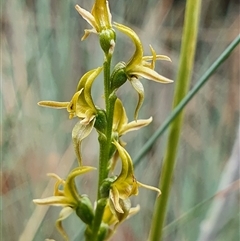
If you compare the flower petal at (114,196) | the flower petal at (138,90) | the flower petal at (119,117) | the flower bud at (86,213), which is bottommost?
the flower bud at (86,213)

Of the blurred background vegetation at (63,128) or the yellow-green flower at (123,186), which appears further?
the blurred background vegetation at (63,128)

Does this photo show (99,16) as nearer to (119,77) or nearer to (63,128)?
(119,77)

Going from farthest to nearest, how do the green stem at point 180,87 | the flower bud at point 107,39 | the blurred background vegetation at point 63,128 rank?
the blurred background vegetation at point 63,128, the green stem at point 180,87, the flower bud at point 107,39

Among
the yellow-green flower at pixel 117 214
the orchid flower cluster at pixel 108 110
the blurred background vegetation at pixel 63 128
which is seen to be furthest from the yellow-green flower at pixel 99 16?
the blurred background vegetation at pixel 63 128

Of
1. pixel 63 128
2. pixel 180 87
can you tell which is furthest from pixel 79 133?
pixel 63 128

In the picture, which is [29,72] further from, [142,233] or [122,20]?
[142,233]

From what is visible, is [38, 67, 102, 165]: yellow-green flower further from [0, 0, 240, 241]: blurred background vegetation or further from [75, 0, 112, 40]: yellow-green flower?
[0, 0, 240, 241]: blurred background vegetation

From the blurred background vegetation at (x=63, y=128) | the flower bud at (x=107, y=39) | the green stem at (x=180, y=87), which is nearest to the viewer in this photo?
the flower bud at (x=107, y=39)

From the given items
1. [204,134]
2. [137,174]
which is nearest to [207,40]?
[204,134]

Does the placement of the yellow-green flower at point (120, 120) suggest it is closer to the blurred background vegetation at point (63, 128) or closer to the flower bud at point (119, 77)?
the flower bud at point (119, 77)

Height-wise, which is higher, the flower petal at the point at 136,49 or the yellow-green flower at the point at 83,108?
the flower petal at the point at 136,49
